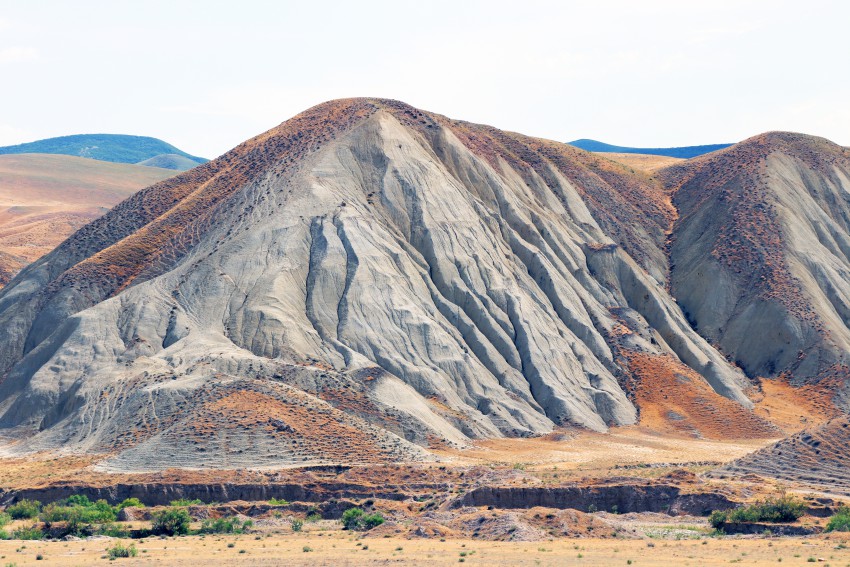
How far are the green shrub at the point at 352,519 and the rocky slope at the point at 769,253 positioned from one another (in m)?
50.9

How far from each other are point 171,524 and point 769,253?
6729 cm

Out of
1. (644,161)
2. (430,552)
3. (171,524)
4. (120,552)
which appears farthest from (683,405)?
(644,161)

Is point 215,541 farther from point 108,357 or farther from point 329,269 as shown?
point 329,269

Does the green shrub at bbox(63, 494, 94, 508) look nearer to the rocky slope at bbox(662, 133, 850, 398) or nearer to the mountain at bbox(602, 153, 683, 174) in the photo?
the rocky slope at bbox(662, 133, 850, 398)

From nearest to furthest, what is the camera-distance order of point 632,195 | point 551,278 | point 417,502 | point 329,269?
point 417,502 → point 329,269 → point 551,278 → point 632,195

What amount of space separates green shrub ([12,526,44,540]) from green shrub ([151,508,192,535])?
4102 mm

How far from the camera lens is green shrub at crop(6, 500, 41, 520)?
52.6m

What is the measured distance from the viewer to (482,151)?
10488cm

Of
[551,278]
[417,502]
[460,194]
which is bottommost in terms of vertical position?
[417,502]

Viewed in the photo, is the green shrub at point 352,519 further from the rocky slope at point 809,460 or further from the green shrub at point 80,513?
the rocky slope at point 809,460

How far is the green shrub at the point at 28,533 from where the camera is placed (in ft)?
150

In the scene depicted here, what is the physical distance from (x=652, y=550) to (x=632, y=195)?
74.6 metres

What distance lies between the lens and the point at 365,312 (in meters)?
80.3

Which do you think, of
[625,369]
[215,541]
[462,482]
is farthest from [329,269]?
[215,541]
